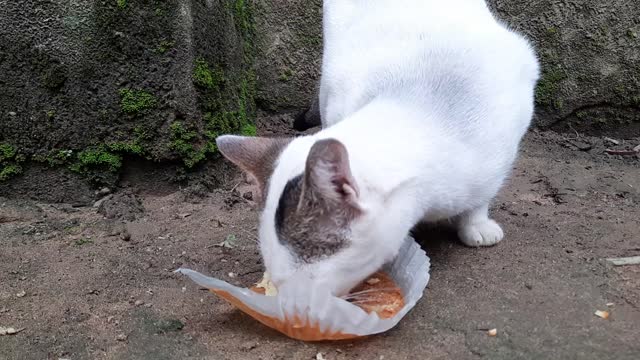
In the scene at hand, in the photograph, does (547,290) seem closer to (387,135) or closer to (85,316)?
(387,135)

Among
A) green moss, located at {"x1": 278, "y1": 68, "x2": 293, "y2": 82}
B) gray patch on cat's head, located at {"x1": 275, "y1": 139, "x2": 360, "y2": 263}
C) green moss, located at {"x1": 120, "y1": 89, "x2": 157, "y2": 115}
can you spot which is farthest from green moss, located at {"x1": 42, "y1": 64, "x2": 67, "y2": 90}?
gray patch on cat's head, located at {"x1": 275, "y1": 139, "x2": 360, "y2": 263}

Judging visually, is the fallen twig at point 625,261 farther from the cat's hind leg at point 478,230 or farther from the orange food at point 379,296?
the orange food at point 379,296

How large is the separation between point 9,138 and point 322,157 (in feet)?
6.25

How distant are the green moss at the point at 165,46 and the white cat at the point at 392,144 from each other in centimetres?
67

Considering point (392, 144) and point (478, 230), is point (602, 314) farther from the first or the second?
point (392, 144)

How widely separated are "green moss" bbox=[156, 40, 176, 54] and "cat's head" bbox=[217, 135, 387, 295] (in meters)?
1.20

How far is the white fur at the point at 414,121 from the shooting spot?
1.85 m

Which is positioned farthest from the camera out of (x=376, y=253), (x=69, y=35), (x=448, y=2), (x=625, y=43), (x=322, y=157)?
(x=625, y=43)

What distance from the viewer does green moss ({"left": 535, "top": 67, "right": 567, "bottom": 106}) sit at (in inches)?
151

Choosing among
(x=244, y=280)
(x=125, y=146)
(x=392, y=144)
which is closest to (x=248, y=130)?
(x=125, y=146)

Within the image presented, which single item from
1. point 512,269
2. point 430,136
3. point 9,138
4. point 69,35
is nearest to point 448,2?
point 430,136

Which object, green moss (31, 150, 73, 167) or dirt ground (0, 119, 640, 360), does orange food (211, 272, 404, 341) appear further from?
green moss (31, 150, 73, 167)

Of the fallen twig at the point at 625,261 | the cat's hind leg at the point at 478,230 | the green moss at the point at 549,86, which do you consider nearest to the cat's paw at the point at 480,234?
the cat's hind leg at the point at 478,230

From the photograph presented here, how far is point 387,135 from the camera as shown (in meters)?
1.96
